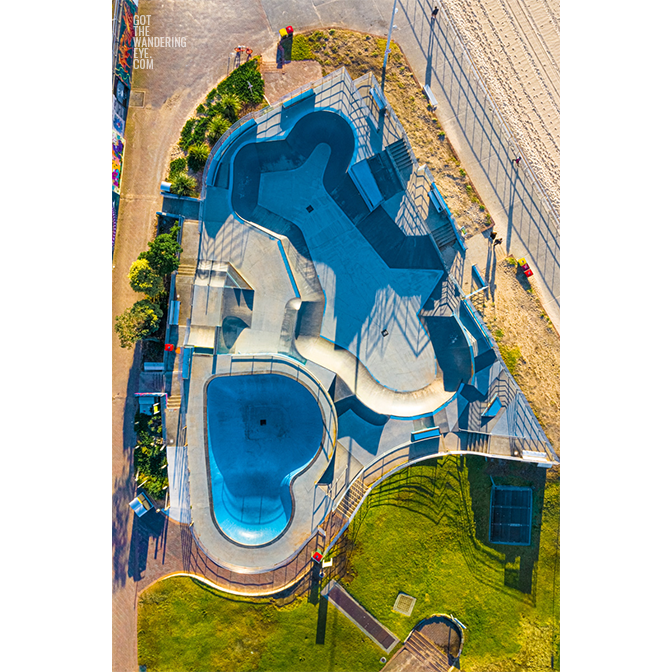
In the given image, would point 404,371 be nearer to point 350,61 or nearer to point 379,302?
point 379,302

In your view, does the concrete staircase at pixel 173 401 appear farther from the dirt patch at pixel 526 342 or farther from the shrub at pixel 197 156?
the dirt patch at pixel 526 342

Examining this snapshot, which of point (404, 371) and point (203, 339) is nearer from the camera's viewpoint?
point (203, 339)

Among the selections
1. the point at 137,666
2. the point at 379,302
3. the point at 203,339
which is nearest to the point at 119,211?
the point at 203,339

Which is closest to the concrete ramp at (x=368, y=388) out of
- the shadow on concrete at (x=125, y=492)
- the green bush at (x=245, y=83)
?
the shadow on concrete at (x=125, y=492)

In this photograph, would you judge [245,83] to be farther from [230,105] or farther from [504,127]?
[504,127]

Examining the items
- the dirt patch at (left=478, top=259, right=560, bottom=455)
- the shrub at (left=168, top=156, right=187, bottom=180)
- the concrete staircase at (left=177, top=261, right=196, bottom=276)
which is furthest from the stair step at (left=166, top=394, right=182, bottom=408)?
the dirt patch at (left=478, top=259, right=560, bottom=455)

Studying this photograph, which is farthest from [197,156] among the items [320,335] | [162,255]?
[320,335]

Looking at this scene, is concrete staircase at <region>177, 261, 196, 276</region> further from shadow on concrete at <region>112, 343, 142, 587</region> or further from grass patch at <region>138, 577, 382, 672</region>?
grass patch at <region>138, 577, 382, 672</region>
